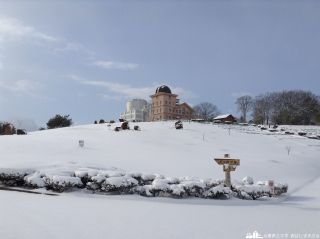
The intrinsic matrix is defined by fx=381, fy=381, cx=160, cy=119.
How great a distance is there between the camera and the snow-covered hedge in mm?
15992

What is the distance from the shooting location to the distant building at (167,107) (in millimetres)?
91000

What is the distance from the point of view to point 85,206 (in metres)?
12.6

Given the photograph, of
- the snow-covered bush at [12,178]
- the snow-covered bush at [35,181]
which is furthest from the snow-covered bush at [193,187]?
the snow-covered bush at [12,178]

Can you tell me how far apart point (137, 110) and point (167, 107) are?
1399 inches

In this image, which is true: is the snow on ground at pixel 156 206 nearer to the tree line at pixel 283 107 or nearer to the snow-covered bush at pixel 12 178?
the snow-covered bush at pixel 12 178

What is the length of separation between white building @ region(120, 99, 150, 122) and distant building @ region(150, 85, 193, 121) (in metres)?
27.8

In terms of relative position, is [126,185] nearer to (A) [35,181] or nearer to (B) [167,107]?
(A) [35,181]

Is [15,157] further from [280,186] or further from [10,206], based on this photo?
[280,186]

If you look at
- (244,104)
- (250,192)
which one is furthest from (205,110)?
(250,192)

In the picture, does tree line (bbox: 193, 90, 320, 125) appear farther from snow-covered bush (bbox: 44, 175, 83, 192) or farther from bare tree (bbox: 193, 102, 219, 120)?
snow-covered bush (bbox: 44, 175, 83, 192)

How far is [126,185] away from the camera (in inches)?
638

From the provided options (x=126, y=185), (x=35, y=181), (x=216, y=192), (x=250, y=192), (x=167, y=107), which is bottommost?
(x=250, y=192)

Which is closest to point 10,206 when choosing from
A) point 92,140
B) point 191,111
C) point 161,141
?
point 92,140

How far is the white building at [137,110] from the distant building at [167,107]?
27759mm
